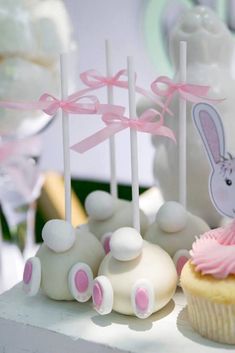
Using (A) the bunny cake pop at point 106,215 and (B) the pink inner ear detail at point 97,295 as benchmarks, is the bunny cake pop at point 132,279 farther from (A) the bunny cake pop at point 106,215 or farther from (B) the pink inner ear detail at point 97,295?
(A) the bunny cake pop at point 106,215

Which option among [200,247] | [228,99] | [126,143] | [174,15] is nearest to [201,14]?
[228,99]

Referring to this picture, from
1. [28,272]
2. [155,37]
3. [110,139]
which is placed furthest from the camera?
[155,37]

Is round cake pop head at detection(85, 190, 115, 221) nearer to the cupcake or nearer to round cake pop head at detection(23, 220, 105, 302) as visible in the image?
round cake pop head at detection(23, 220, 105, 302)

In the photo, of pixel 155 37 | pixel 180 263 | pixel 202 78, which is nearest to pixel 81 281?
pixel 180 263

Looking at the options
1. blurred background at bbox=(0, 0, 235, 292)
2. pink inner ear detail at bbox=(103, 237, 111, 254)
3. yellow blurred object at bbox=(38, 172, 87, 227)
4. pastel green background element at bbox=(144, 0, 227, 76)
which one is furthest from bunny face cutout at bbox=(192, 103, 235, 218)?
pastel green background element at bbox=(144, 0, 227, 76)

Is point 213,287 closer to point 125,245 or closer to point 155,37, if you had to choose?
point 125,245

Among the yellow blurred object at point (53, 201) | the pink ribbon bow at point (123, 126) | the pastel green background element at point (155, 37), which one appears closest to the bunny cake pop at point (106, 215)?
the pink ribbon bow at point (123, 126)
